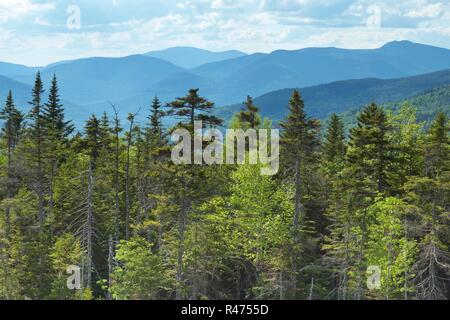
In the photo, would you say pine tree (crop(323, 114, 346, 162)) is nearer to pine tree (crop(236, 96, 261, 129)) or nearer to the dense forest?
the dense forest

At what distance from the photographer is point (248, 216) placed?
39.5 meters

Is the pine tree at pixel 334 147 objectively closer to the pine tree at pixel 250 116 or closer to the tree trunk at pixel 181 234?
the pine tree at pixel 250 116

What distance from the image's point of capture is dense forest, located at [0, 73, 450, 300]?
33000mm

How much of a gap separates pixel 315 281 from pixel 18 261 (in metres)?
21.4

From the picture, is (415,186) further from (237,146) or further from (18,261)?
(18,261)

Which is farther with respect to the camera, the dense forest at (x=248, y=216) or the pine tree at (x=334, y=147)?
the pine tree at (x=334, y=147)

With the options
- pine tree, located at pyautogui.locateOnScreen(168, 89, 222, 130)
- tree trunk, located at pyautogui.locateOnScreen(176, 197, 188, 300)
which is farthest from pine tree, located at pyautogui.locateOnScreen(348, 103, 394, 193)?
tree trunk, located at pyautogui.locateOnScreen(176, 197, 188, 300)

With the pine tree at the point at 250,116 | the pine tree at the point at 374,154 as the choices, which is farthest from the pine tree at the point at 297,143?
the pine tree at the point at 250,116

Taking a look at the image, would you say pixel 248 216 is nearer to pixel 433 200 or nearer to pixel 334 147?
pixel 433 200

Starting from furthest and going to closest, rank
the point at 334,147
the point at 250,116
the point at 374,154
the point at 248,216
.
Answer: the point at 334,147 → the point at 250,116 → the point at 248,216 → the point at 374,154

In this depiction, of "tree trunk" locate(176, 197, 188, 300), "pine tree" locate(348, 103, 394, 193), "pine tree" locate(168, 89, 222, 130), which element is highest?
"pine tree" locate(168, 89, 222, 130)

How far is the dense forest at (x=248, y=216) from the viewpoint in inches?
1299

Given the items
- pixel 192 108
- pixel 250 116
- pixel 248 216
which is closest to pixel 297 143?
pixel 248 216
